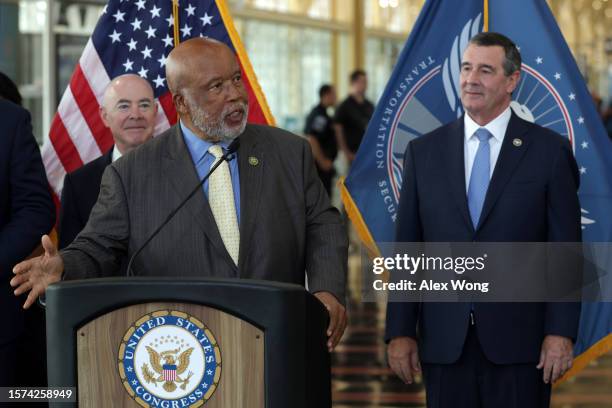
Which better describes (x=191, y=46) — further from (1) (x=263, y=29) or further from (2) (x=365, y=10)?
(2) (x=365, y=10)

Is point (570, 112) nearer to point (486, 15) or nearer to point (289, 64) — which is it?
point (486, 15)

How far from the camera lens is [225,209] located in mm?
3014

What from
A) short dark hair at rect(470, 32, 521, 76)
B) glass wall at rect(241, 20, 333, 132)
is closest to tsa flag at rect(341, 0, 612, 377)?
short dark hair at rect(470, 32, 521, 76)

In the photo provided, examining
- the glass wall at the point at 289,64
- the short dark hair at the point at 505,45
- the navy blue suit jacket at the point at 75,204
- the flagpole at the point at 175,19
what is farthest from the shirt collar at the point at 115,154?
the glass wall at the point at 289,64

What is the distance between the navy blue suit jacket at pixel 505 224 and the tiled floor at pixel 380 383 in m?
2.75

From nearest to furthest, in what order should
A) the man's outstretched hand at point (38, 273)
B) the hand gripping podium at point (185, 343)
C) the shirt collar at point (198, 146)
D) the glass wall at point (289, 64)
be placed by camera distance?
1. the hand gripping podium at point (185, 343)
2. the man's outstretched hand at point (38, 273)
3. the shirt collar at point (198, 146)
4. the glass wall at point (289, 64)

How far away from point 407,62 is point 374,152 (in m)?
0.37

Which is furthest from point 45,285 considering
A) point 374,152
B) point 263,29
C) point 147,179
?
point 263,29

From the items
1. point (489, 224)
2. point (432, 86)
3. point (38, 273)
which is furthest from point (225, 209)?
point (432, 86)

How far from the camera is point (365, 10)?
20.8m

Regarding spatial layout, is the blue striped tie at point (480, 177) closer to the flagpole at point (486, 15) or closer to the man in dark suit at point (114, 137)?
the flagpole at point (486, 15)

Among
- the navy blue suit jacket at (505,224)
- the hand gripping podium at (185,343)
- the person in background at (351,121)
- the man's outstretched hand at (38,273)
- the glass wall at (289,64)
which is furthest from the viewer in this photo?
the glass wall at (289,64)

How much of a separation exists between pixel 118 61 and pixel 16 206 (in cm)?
132

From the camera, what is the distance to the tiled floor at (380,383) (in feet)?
20.4
